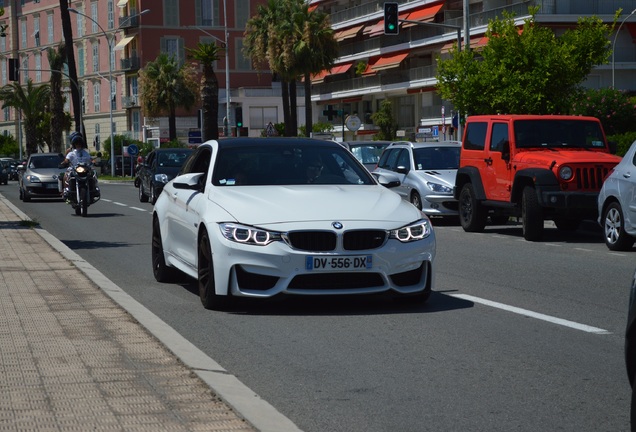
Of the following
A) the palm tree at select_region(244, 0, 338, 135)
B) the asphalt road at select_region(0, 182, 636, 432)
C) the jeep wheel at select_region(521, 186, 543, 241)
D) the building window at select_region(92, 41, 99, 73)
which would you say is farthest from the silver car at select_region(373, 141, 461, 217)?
the building window at select_region(92, 41, 99, 73)

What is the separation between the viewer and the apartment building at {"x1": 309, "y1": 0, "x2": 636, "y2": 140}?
62.9 metres

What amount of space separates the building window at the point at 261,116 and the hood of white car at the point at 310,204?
91.0m

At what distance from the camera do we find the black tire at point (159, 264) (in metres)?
13.0

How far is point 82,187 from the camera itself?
28.0 metres

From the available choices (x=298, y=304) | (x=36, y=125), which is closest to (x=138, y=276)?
(x=298, y=304)

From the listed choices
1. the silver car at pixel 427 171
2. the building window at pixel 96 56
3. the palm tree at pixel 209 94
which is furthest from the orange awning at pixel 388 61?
the silver car at pixel 427 171

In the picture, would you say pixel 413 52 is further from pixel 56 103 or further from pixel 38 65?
pixel 38 65

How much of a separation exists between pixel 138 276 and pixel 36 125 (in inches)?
4026

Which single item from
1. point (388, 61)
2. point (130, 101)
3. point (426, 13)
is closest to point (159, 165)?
point (426, 13)

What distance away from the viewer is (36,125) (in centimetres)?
11294

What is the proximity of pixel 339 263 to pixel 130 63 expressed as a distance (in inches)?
3676

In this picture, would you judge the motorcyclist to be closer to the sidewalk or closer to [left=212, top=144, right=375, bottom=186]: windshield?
the sidewalk

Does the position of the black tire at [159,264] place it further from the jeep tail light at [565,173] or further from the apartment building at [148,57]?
the apartment building at [148,57]

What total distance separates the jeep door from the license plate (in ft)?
33.5
